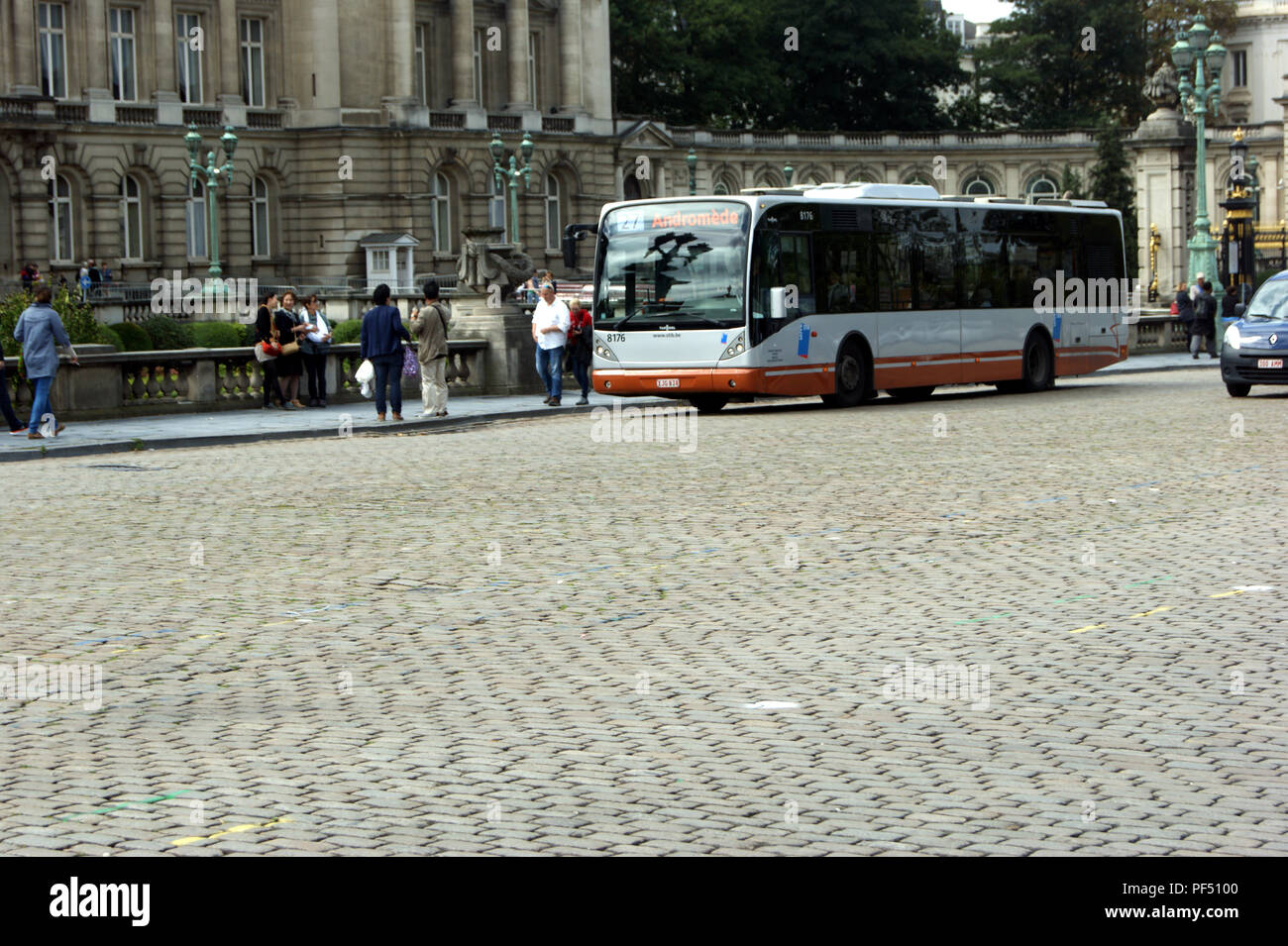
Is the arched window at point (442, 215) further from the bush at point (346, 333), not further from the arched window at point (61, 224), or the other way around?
the bush at point (346, 333)

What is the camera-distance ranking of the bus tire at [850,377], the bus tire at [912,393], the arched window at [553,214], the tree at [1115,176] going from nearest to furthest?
the bus tire at [850,377]
the bus tire at [912,393]
the arched window at [553,214]
the tree at [1115,176]

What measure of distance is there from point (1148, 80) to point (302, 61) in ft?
178

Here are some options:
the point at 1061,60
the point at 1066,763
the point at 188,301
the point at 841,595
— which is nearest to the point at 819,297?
the point at 841,595

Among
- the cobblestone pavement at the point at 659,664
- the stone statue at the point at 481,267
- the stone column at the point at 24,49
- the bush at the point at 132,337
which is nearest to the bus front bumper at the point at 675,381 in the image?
the stone statue at the point at 481,267

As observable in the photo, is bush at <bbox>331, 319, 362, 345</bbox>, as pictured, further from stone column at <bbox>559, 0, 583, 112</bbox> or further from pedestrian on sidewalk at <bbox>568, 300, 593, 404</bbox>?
stone column at <bbox>559, 0, 583, 112</bbox>

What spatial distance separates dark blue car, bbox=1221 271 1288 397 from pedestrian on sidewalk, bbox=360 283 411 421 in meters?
11.8

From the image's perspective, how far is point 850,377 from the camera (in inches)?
1180

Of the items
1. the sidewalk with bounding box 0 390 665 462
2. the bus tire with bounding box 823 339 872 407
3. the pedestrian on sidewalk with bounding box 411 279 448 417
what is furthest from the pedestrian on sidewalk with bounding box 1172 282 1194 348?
the pedestrian on sidewalk with bounding box 411 279 448 417

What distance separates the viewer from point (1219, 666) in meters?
8.97

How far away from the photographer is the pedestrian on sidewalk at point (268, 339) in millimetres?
29970

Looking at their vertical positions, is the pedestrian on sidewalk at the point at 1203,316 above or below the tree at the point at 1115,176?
below

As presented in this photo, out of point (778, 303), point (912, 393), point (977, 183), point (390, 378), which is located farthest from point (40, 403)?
point (977, 183)

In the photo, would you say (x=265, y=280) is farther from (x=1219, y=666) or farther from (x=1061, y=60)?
(x=1219, y=666)

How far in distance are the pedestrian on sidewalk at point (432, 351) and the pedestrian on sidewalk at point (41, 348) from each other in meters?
5.57
